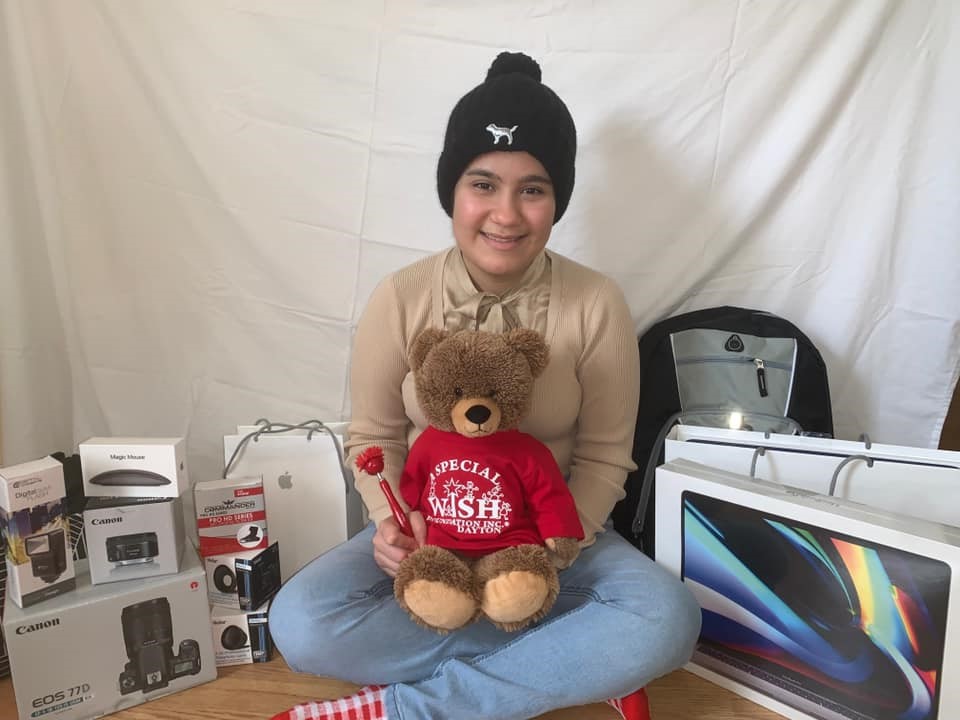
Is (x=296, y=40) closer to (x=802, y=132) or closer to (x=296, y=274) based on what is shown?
(x=296, y=274)

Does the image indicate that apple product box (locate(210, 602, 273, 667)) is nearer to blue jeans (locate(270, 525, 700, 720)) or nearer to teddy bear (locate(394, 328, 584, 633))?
blue jeans (locate(270, 525, 700, 720))

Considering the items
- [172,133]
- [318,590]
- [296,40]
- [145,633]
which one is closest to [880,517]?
→ [318,590]

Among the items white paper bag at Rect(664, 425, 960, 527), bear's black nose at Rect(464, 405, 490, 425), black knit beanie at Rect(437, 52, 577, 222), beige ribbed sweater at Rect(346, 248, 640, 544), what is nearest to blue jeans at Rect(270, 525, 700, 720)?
beige ribbed sweater at Rect(346, 248, 640, 544)

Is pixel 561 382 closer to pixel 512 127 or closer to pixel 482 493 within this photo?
pixel 482 493

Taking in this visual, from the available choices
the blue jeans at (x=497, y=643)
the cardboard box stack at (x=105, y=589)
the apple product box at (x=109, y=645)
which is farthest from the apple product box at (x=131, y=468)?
the blue jeans at (x=497, y=643)

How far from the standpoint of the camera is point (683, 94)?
1.22 m

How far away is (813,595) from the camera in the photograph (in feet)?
2.96

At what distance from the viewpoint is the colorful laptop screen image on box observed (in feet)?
2.68

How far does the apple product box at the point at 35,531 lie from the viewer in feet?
2.91

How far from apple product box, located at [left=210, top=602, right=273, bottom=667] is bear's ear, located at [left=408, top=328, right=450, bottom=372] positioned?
52 cm

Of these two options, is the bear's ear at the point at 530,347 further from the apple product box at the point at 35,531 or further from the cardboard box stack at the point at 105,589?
the apple product box at the point at 35,531

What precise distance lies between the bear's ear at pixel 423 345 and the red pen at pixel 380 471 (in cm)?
12

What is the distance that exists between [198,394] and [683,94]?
111cm

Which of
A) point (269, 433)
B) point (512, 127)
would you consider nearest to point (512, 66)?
point (512, 127)
